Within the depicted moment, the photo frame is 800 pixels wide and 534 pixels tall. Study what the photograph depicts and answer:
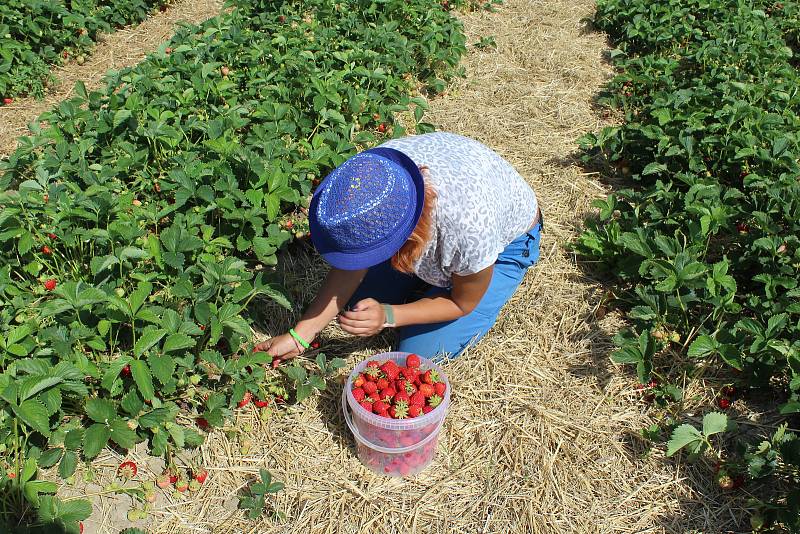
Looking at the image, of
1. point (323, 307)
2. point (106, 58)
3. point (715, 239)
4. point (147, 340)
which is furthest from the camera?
point (106, 58)

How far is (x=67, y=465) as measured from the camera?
2.37 meters

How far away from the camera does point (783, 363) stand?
278cm

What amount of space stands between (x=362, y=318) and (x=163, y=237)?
102 cm

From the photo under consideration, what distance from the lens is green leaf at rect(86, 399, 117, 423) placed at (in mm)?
2389

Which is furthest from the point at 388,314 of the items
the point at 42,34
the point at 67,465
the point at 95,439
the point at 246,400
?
the point at 42,34

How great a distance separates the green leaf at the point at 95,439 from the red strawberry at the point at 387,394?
0.99 metres

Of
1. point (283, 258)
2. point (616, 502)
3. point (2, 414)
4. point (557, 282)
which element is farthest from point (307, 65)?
point (616, 502)

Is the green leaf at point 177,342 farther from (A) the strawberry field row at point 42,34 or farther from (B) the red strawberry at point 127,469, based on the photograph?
(A) the strawberry field row at point 42,34

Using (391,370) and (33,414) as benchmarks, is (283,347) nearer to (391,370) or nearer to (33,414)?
(391,370)

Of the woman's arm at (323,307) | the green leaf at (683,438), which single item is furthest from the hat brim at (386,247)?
the green leaf at (683,438)

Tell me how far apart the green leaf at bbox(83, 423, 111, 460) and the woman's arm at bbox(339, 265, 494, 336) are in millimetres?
927

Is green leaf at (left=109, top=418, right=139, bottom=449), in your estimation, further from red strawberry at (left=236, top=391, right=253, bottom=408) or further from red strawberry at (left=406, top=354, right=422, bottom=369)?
red strawberry at (left=406, top=354, right=422, bottom=369)

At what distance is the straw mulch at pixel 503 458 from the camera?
2.56m

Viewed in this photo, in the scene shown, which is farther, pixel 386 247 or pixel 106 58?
pixel 106 58
